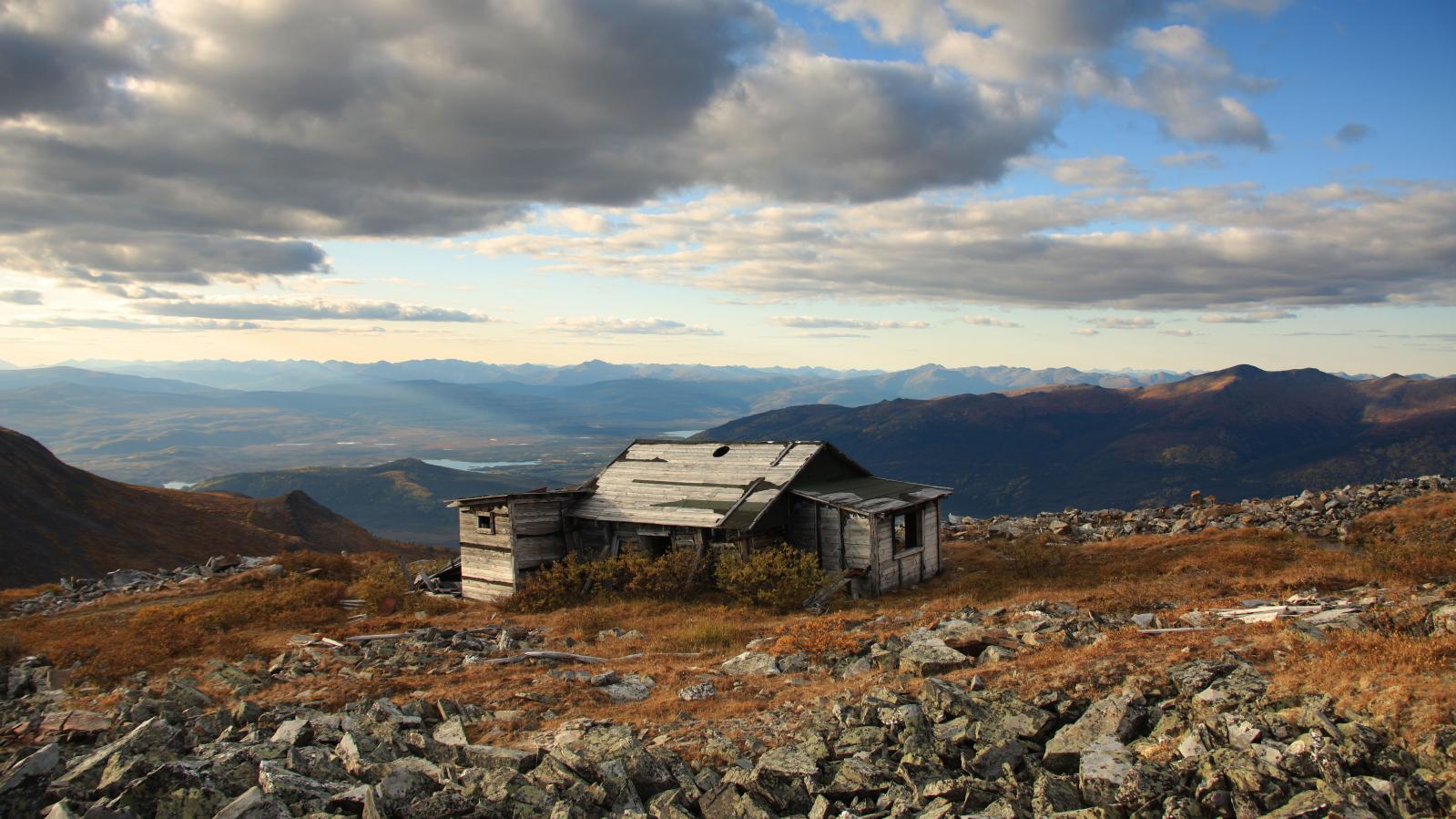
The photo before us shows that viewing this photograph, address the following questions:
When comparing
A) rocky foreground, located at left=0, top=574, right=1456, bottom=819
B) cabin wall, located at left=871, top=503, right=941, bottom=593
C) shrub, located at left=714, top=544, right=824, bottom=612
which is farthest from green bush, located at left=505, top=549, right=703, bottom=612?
rocky foreground, located at left=0, top=574, right=1456, bottom=819

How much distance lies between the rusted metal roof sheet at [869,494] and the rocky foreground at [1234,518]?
926 cm

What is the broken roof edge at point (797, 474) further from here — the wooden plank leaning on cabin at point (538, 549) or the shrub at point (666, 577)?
the wooden plank leaning on cabin at point (538, 549)

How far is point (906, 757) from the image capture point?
405 inches

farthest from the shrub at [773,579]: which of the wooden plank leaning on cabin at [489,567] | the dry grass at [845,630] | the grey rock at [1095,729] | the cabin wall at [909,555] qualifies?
the grey rock at [1095,729]

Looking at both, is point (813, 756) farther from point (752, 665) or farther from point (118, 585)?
point (118, 585)

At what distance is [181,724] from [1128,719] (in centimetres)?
1388

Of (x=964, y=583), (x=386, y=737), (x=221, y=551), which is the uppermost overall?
(x=386, y=737)

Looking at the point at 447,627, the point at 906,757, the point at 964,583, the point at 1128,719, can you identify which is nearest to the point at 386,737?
the point at 906,757

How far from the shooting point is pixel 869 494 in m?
28.5

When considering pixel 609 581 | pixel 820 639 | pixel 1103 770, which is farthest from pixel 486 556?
pixel 1103 770

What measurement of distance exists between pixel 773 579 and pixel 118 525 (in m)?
53.6

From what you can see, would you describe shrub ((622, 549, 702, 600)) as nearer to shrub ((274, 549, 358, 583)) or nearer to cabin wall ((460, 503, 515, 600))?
cabin wall ((460, 503, 515, 600))

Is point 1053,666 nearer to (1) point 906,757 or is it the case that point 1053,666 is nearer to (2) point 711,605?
(1) point 906,757

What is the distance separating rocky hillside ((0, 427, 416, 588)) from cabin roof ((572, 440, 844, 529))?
116 ft
